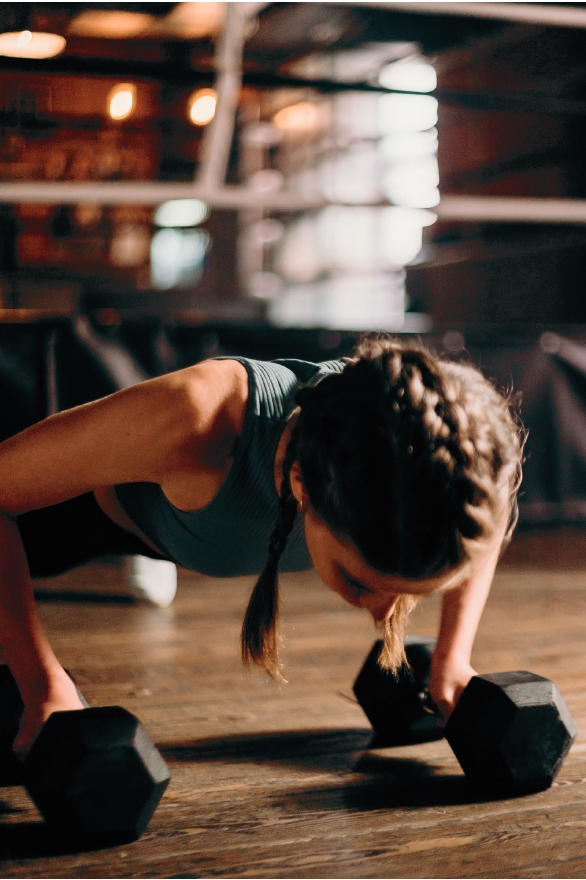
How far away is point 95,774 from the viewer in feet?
2.53

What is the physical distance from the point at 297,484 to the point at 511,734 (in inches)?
13.0

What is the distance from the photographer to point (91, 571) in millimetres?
2098

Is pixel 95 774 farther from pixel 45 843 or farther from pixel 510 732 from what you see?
pixel 510 732

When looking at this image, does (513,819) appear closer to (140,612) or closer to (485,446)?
(485,446)

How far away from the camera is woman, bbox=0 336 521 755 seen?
2.35 ft

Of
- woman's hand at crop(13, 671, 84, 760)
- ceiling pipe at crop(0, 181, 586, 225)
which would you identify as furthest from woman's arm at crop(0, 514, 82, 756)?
ceiling pipe at crop(0, 181, 586, 225)

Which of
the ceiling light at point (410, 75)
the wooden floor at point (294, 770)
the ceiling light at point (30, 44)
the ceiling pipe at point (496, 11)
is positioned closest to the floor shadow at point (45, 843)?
the wooden floor at point (294, 770)

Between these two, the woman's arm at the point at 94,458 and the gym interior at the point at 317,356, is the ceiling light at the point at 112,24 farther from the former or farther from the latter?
the woman's arm at the point at 94,458

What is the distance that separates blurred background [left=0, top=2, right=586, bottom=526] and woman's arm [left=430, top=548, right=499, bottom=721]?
1093mm

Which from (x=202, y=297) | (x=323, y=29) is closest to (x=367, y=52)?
(x=323, y=29)

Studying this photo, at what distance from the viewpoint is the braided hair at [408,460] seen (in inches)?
28.0

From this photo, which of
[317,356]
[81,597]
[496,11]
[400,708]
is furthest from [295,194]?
[400,708]

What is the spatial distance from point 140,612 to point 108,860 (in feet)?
3.08

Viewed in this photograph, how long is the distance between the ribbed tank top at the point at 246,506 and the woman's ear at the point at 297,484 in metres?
0.06
